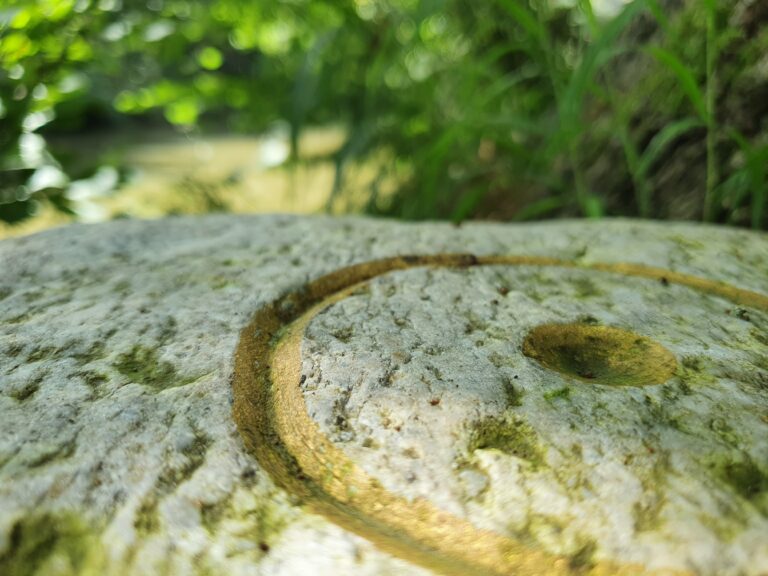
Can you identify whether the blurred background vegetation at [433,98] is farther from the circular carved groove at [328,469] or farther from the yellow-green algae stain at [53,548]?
the yellow-green algae stain at [53,548]

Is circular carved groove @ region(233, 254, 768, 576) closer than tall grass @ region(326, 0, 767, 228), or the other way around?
circular carved groove @ region(233, 254, 768, 576)

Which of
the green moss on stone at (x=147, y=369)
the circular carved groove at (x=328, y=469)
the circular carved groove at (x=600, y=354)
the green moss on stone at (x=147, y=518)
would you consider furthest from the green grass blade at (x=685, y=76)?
the green moss on stone at (x=147, y=518)

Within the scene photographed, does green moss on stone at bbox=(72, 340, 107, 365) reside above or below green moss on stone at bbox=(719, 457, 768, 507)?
above

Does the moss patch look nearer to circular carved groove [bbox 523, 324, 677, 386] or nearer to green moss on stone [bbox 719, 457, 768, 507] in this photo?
green moss on stone [bbox 719, 457, 768, 507]

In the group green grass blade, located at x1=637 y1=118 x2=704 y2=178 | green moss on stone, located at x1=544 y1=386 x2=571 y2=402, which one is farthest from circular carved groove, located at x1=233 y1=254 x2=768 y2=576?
green grass blade, located at x1=637 y1=118 x2=704 y2=178

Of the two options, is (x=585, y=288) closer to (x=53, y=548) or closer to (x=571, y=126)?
(x=571, y=126)

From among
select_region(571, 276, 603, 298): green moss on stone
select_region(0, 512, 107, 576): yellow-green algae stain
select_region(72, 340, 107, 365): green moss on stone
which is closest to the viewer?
select_region(0, 512, 107, 576): yellow-green algae stain

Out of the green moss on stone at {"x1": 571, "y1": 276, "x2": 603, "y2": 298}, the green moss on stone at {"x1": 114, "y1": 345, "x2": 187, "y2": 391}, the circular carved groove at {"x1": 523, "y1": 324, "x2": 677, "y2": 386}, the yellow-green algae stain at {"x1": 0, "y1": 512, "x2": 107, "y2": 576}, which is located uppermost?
the green moss on stone at {"x1": 571, "y1": 276, "x2": 603, "y2": 298}
